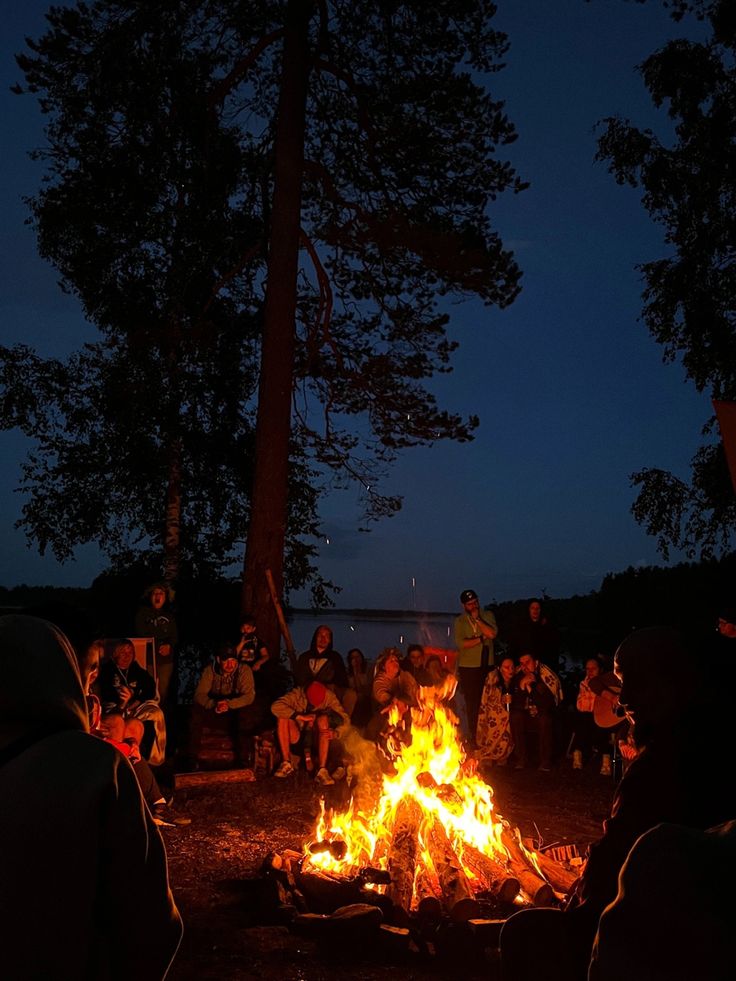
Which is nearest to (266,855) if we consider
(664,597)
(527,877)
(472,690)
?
(527,877)

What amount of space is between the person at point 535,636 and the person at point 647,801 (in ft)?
26.1

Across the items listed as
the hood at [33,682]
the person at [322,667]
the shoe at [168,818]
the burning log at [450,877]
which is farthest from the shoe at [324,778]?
the hood at [33,682]

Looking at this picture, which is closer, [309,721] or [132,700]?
[132,700]

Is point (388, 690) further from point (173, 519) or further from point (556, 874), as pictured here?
point (173, 519)

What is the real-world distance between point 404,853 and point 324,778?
3.74m

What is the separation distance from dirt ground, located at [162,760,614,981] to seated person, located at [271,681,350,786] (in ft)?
1.29

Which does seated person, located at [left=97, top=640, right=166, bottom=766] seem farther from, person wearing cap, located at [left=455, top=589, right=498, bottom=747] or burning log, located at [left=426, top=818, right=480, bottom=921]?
person wearing cap, located at [left=455, top=589, right=498, bottom=747]

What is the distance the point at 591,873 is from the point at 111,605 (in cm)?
1406

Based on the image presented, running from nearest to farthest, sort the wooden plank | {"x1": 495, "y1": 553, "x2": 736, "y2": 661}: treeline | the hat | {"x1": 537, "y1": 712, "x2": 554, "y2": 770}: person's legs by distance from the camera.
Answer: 1. the wooden plank
2. the hat
3. {"x1": 537, "y1": 712, "x2": 554, "y2": 770}: person's legs
4. {"x1": 495, "y1": 553, "x2": 736, "y2": 661}: treeline

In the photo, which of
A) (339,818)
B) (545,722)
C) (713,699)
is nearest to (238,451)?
(545,722)

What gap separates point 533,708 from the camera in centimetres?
1007

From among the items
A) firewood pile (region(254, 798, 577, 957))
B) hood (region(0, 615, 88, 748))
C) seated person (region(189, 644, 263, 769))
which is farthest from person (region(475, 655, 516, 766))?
hood (region(0, 615, 88, 748))

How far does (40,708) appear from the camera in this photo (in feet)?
5.63

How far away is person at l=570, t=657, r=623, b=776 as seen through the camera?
9.80 metres
